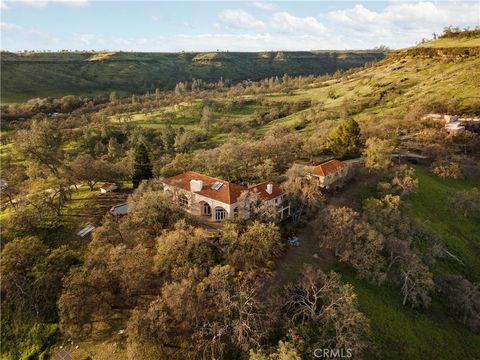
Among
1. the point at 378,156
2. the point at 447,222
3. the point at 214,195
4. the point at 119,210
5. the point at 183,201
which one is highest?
the point at 378,156

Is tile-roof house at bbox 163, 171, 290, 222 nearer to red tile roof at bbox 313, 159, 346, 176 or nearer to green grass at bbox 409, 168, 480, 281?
red tile roof at bbox 313, 159, 346, 176

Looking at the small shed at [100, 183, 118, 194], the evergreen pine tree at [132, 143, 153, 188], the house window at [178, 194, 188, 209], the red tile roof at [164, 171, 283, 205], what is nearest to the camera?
the red tile roof at [164, 171, 283, 205]

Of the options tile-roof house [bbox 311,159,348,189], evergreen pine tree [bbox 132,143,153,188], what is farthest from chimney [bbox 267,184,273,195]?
evergreen pine tree [bbox 132,143,153,188]

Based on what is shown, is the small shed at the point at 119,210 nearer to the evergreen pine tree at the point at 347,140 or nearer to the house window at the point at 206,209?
the house window at the point at 206,209

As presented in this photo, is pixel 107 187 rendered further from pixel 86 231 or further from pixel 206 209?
pixel 206 209

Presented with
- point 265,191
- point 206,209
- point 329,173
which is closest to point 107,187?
point 206,209

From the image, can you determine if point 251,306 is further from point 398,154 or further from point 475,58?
point 475,58

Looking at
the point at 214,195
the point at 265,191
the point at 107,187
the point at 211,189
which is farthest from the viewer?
the point at 107,187
